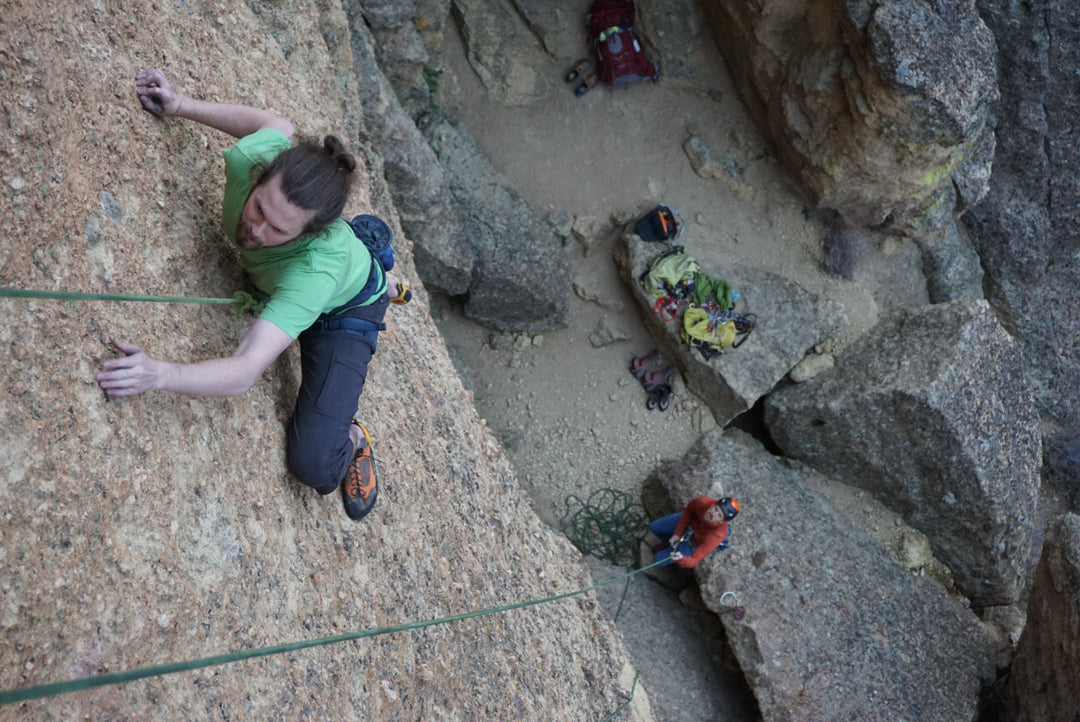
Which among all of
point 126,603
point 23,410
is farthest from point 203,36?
point 126,603

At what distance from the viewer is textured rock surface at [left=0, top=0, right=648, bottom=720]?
2.12 m

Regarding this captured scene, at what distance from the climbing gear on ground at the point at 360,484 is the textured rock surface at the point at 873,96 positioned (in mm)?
5693

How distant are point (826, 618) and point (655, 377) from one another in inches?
126

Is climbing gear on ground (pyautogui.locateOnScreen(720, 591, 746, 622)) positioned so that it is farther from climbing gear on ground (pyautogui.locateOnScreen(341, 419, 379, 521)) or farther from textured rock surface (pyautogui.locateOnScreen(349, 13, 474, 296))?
climbing gear on ground (pyautogui.locateOnScreen(341, 419, 379, 521))

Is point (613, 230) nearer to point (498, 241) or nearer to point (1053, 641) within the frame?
point (498, 241)

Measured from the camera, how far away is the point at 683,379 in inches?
357

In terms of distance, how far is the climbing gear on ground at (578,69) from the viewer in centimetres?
877

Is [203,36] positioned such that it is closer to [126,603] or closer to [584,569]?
[126,603]

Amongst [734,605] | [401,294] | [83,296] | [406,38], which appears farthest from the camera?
[406,38]

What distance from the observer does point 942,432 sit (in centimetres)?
752

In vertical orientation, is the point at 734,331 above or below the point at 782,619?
above

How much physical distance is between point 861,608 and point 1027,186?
517cm

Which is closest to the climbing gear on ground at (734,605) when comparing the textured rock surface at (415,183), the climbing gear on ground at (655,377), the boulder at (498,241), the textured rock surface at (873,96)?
the climbing gear on ground at (655,377)

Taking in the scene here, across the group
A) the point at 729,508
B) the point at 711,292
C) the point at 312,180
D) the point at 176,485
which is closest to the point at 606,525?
the point at 729,508
